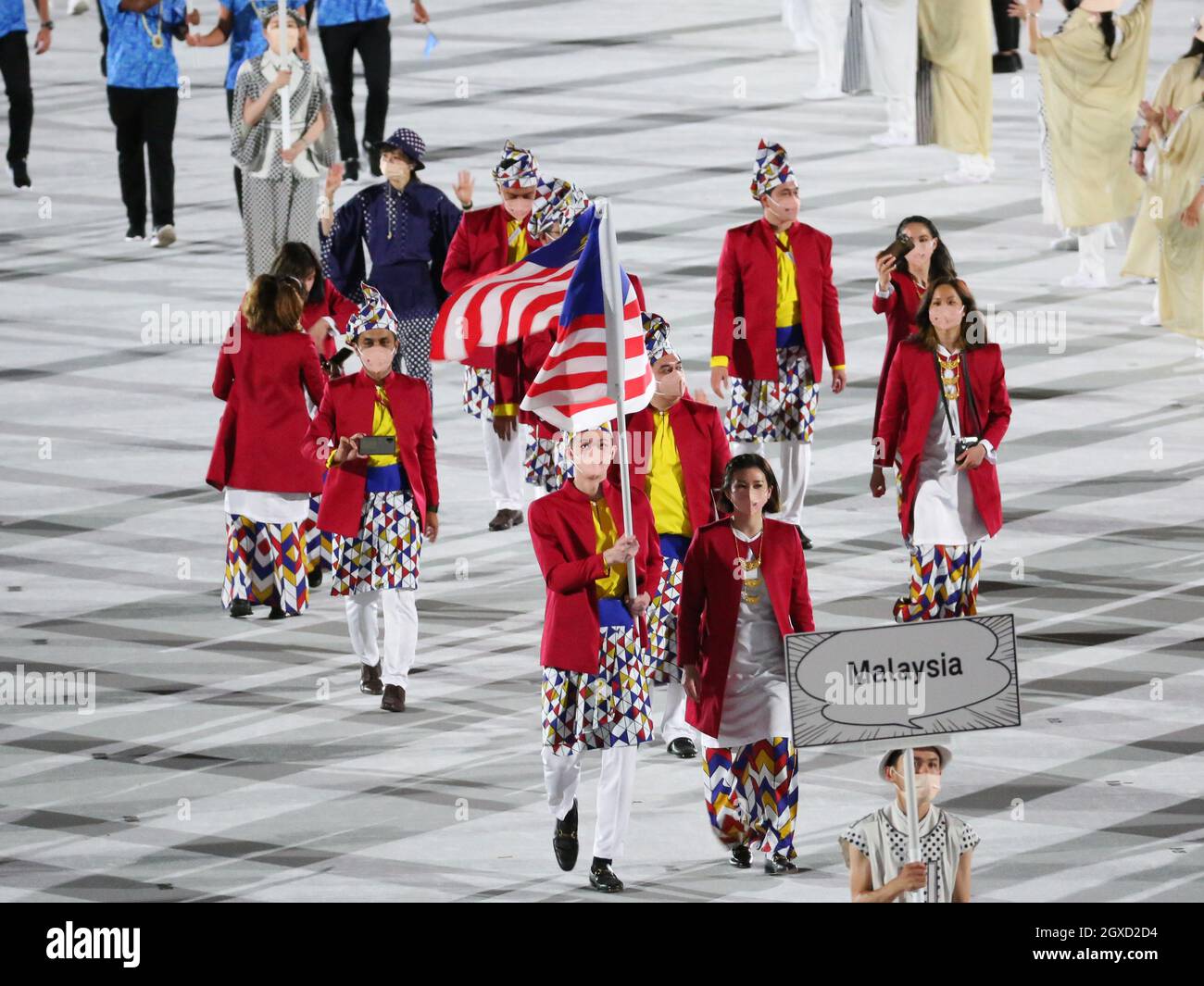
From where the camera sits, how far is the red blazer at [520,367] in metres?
13.8

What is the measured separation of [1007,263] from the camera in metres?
19.7

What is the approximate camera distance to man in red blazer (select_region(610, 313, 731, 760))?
11.0m

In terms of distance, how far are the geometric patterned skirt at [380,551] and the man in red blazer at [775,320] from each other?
2125 mm

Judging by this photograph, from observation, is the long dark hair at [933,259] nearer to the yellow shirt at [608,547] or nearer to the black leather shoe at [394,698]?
the black leather shoe at [394,698]

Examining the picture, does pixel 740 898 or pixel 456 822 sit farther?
pixel 456 822

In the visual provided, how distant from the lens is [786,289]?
44.1ft

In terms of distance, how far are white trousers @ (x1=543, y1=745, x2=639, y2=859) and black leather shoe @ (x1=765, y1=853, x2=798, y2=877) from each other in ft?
1.81

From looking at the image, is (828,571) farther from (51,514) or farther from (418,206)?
(51,514)

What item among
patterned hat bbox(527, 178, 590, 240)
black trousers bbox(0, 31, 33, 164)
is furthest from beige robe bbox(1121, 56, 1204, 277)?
black trousers bbox(0, 31, 33, 164)

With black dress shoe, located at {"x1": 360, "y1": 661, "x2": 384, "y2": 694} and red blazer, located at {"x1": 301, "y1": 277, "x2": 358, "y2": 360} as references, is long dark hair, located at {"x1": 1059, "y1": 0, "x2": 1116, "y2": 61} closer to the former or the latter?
red blazer, located at {"x1": 301, "y1": 277, "x2": 358, "y2": 360}

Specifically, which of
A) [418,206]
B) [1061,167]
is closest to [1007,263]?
[1061,167]

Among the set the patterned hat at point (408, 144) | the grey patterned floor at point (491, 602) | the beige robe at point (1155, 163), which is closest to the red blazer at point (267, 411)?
the grey patterned floor at point (491, 602)
